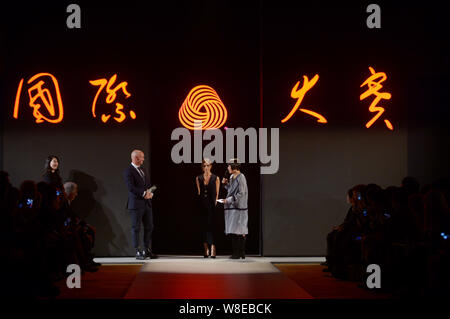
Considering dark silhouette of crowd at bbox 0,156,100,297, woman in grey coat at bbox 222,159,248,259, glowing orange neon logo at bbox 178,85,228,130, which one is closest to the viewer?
dark silhouette of crowd at bbox 0,156,100,297

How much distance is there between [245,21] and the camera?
1112cm

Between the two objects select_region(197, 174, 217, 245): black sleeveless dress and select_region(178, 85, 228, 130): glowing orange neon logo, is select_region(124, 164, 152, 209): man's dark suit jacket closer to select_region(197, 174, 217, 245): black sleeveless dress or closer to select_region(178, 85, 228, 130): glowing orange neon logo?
select_region(197, 174, 217, 245): black sleeveless dress

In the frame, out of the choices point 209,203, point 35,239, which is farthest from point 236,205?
point 35,239

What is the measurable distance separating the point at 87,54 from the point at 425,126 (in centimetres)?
545

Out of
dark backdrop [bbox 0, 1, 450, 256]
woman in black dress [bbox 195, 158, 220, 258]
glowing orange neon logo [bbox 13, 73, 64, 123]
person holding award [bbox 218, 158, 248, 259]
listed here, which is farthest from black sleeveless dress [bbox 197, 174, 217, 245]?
glowing orange neon logo [bbox 13, 73, 64, 123]

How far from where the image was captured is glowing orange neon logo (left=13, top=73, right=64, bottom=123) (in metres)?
10.9

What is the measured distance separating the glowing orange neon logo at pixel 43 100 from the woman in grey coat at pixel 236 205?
2854mm

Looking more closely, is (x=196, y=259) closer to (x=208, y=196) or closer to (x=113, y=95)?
(x=208, y=196)

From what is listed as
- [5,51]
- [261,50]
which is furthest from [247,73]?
[5,51]

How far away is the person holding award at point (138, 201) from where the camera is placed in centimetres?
1046

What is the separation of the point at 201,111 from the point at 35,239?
191 inches

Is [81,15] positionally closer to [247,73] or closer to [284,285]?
[247,73]

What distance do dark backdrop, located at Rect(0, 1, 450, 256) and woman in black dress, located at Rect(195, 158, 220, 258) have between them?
0.42m

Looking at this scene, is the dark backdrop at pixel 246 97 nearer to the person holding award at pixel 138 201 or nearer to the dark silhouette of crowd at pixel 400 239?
the person holding award at pixel 138 201
